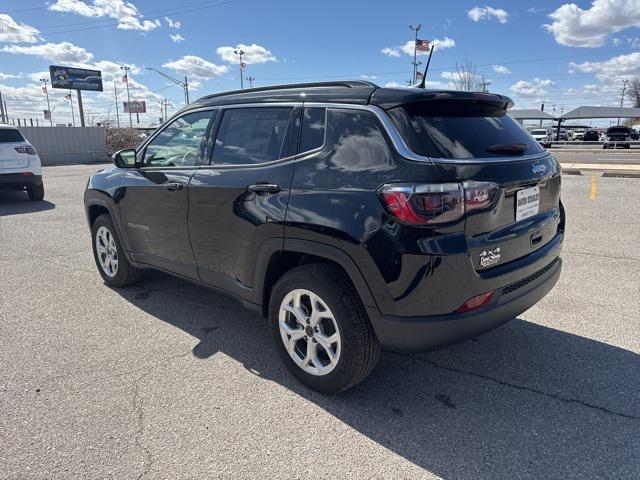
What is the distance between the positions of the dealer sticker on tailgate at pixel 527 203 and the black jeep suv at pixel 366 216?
12 millimetres

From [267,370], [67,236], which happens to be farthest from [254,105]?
[67,236]

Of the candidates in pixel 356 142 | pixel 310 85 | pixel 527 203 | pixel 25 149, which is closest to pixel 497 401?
pixel 527 203

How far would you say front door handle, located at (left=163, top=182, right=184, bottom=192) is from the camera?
3640 millimetres

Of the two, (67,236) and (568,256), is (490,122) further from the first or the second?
(67,236)

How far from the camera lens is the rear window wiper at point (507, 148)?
2697mm

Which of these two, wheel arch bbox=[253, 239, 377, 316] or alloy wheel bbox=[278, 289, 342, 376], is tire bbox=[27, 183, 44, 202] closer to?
wheel arch bbox=[253, 239, 377, 316]

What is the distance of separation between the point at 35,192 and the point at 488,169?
11100 mm

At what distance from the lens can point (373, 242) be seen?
246 centimetres

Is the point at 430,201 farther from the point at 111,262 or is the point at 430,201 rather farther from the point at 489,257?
the point at 111,262

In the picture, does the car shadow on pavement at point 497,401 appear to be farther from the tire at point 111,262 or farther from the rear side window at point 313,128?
the rear side window at point 313,128

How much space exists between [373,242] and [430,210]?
33 centimetres

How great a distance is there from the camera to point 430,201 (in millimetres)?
2338

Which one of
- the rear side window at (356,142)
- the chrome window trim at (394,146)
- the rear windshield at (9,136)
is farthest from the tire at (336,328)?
the rear windshield at (9,136)

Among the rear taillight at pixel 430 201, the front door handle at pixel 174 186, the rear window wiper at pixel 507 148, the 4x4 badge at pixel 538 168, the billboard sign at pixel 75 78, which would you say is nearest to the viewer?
the rear taillight at pixel 430 201
